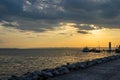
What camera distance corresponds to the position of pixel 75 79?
62.6 feet

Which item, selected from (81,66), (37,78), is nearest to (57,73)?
(37,78)

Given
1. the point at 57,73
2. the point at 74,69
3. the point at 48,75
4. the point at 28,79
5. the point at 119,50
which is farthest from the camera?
the point at 119,50

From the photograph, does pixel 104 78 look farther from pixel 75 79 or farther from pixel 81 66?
pixel 81 66

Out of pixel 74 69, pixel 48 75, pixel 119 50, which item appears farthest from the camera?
pixel 119 50

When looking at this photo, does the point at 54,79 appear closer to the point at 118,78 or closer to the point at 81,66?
the point at 118,78

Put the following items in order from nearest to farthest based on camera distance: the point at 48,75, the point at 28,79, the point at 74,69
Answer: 1. the point at 28,79
2. the point at 48,75
3. the point at 74,69

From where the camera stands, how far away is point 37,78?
19.5 meters

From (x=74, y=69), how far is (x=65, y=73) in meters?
3.06

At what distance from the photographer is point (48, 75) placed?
66.5 feet

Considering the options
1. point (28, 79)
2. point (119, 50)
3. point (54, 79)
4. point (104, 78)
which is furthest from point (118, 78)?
point (119, 50)

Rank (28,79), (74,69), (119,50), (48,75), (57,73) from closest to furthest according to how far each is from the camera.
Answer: (28,79), (48,75), (57,73), (74,69), (119,50)

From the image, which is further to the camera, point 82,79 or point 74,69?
point 74,69

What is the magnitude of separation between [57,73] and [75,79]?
277 centimetres

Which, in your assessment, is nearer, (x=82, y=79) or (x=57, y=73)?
(x=82, y=79)
